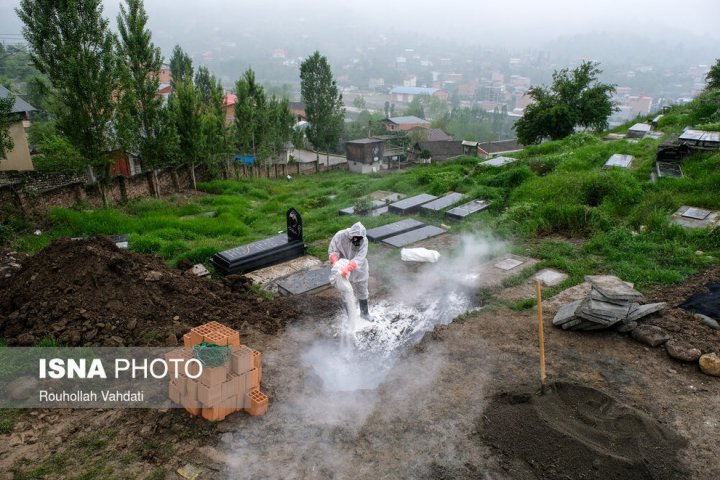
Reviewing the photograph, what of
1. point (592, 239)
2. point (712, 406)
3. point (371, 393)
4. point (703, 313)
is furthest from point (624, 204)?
point (371, 393)

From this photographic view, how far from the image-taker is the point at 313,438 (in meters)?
4.44

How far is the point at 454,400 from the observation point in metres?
4.98

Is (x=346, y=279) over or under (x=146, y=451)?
over

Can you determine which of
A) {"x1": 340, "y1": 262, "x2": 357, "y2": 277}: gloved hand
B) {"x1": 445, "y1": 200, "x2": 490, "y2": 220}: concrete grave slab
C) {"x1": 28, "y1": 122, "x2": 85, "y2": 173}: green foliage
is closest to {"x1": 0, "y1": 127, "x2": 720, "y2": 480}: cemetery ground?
{"x1": 340, "y1": 262, "x2": 357, "y2": 277}: gloved hand

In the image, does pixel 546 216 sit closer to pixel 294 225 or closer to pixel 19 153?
pixel 294 225

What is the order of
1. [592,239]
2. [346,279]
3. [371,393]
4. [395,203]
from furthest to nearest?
[395,203]
[592,239]
[346,279]
[371,393]

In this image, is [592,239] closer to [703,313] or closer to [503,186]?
[703,313]

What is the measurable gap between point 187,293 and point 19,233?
7460mm

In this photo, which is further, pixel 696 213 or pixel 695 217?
pixel 696 213

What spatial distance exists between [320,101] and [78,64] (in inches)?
851

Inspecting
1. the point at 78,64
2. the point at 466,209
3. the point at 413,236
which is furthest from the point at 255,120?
the point at 413,236

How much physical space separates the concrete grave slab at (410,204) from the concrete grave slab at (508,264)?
396 centimetres

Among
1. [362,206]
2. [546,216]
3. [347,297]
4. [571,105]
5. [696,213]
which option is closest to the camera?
[347,297]

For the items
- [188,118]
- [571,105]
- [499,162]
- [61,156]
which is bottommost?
[499,162]
